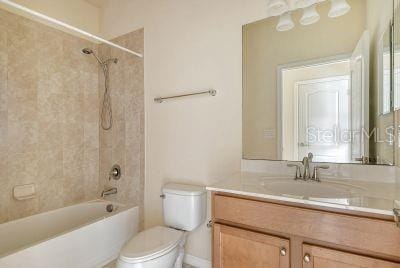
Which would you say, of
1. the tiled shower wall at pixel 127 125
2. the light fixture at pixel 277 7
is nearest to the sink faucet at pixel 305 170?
the light fixture at pixel 277 7

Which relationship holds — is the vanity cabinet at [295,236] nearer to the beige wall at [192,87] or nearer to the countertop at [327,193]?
the countertop at [327,193]

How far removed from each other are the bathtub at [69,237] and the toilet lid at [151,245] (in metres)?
0.49

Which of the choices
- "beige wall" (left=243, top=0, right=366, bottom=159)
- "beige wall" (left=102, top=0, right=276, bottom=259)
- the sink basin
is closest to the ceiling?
"beige wall" (left=102, top=0, right=276, bottom=259)

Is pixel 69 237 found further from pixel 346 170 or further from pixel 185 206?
pixel 346 170

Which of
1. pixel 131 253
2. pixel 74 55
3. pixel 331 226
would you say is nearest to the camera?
pixel 331 226

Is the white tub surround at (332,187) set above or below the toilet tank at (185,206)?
above

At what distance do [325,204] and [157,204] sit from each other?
1605 mm

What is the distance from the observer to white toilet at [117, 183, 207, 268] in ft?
4.52

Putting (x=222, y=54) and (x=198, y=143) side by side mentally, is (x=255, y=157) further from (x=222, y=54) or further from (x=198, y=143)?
(x=222, y=54)

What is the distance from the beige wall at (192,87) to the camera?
174 cm

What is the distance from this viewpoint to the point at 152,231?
1676 mm

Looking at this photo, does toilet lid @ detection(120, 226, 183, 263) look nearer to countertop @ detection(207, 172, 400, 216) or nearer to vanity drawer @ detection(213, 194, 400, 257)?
vanity drawer @ detection(213, 194, 400, 257)

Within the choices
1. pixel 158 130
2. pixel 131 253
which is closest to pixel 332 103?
pixel 158 130

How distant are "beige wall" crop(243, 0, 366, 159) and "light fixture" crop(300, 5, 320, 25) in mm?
28
